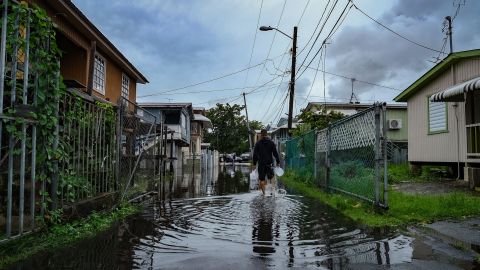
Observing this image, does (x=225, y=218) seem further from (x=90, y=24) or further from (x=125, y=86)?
(x=125, y=86)

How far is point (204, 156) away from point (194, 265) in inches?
997

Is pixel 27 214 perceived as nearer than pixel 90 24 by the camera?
Yes

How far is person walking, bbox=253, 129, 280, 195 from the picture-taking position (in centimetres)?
1223

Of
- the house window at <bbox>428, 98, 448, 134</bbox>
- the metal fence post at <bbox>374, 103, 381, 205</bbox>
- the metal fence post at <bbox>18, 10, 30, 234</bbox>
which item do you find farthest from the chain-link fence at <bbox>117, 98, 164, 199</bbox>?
the house window at <bbox>428, 98, 448, 134</bbox>

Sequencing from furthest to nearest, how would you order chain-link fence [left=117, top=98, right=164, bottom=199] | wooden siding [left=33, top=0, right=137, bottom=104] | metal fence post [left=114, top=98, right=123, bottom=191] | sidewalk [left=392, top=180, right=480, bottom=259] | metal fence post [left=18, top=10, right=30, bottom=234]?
wooden siding [left=33, top=0, right=137, bottom=104], chain-link fence [left=117, top=98, right=164, bottom=199], metal fence post [left=114, top=98, right=123, bottom=191], sidewalk [left=392, top=180, right=480, bottom=259], metal fence post [left=18, top=10, right=30, bottom=234]

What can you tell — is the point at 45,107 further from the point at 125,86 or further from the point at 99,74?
the point at 125,86

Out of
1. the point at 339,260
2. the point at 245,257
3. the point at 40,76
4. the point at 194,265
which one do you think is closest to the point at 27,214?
the point at 40,76

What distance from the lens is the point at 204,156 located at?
2991 cm

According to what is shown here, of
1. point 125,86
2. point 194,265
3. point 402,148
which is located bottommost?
point 194,265

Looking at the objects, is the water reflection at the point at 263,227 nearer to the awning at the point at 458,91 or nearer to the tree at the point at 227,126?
the awning at the point at 458,91

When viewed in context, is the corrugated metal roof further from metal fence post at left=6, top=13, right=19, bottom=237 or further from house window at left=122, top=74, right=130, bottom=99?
house window at left=122, top=74, right=130, bottom=99

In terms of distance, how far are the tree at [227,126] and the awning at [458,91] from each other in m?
53.7

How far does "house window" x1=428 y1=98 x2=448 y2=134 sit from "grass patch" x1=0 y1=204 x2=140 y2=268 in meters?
12.8

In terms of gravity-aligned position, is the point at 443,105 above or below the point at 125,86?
below
